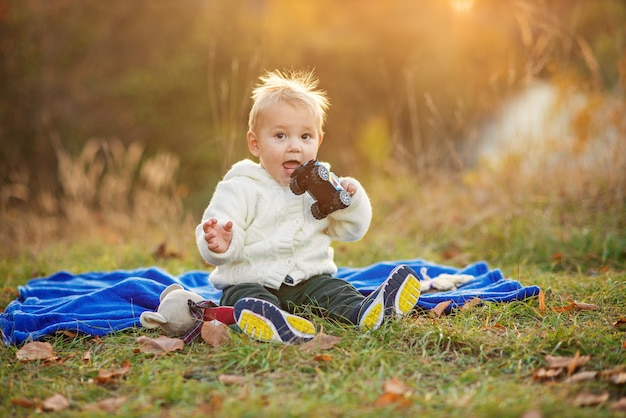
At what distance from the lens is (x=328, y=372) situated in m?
2.18

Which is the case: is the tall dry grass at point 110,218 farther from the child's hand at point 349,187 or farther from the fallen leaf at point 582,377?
the fallen leaf at point 582,377

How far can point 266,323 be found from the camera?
2.41 meters

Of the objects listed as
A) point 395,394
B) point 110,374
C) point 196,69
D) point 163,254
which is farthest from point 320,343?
point 196,69

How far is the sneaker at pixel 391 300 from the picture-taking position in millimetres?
2525

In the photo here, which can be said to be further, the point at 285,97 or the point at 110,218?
the point at 110,218

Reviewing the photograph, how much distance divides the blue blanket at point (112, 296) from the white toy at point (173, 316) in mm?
185

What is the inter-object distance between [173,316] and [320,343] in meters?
0.65

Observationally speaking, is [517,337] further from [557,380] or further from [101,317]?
[101,317]

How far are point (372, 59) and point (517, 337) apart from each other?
513 inches

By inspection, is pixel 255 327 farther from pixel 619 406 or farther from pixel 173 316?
pixel 619 406

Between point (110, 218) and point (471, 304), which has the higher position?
point (471, 304)

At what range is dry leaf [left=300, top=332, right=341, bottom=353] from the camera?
2.35m

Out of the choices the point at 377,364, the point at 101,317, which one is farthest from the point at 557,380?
the point at 101,317

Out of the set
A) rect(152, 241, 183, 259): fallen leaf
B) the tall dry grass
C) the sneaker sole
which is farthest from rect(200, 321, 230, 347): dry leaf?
the tall dry grass
